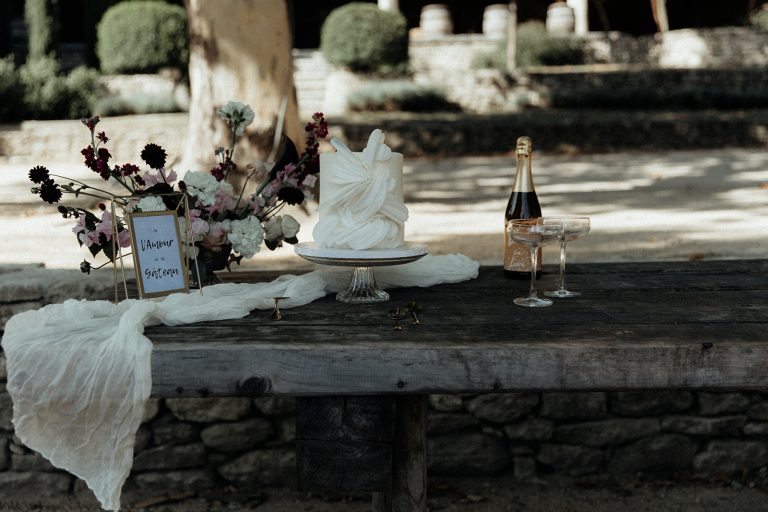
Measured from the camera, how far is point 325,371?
5.71 ft

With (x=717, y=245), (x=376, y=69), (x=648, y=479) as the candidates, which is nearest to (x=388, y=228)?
(x=648, y=479)

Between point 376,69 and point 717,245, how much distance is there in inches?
402

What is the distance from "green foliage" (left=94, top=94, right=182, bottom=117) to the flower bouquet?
11271 millimetres

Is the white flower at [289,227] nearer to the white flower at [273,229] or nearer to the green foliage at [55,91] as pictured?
the white flower at [273,229]

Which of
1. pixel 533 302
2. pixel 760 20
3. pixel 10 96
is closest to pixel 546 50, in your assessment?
pixel 760 20

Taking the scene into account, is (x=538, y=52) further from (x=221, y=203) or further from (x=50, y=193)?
(x=50, y=193)

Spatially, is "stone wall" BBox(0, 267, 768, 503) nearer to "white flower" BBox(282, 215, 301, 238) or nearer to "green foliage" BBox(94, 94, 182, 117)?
"white flower" BBox(282, 215, 301, 238)

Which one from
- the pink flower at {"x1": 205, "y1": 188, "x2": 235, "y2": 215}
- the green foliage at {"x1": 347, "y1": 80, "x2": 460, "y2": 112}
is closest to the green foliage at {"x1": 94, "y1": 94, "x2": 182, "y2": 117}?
the green foliage at {"x1": 347, "y1": 80, "x2": 460, "y2": 112}

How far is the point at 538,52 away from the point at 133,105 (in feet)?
25.1

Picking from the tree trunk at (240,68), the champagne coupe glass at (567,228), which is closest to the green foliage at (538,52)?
the tree trunk at (240,68)

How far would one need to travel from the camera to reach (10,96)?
12469mm

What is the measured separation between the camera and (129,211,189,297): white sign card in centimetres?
208

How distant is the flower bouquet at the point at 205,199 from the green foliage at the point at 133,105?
11.3 m

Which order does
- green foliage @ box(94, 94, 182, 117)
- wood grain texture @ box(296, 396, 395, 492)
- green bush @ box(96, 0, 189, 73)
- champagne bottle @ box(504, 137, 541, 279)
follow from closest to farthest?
wood grain texture @ box(296, 396, 395, 492) → champagne bottle @ box(504, 137, 541, 279) → green foliage @ box(94, 94, 182, 117) → green bush @ box(96, 0, 189, 73)
